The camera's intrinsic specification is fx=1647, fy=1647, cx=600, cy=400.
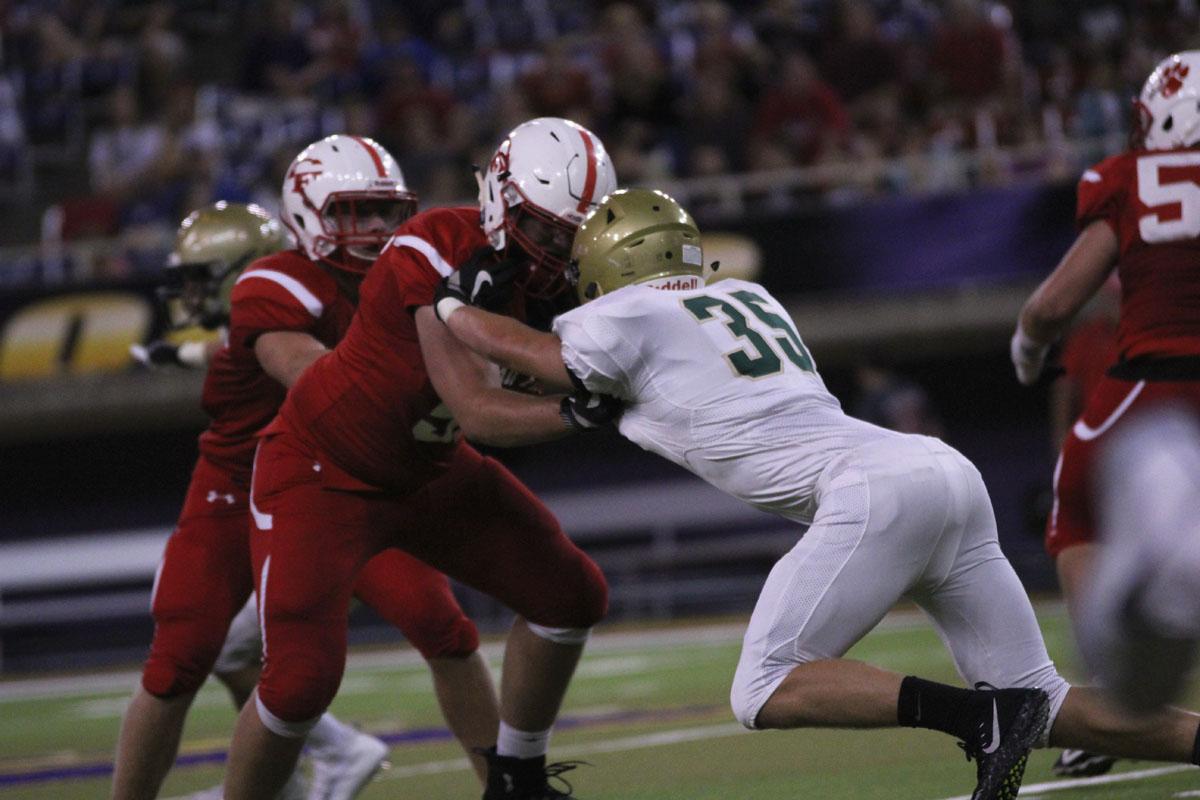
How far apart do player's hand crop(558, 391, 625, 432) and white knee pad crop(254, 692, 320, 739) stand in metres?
0.93

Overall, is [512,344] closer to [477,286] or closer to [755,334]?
[477,286]

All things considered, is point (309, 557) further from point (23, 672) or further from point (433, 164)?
point (23, 672)

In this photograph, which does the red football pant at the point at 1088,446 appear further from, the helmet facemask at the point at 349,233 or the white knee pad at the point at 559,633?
the helmet facemask at the point at 349,233

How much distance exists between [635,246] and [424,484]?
0.88 metres

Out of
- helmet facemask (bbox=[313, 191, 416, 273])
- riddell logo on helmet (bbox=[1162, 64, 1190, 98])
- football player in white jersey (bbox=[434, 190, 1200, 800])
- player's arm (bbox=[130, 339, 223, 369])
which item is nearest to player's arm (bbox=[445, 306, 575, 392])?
football player in white jersey (bbox=[434, 190, 1200, 800])

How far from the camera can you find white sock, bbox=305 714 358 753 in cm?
468

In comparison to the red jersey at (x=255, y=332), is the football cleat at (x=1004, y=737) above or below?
below

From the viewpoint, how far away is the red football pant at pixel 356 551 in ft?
12.2

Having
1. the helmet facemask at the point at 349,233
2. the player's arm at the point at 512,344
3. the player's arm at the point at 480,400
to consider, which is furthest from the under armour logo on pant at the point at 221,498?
the player's arm at the point at 512,344

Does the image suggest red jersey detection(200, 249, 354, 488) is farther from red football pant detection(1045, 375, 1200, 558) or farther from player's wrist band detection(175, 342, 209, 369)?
red football pant detection(1045, 375, 1200, 558)

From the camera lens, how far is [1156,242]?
4.11m

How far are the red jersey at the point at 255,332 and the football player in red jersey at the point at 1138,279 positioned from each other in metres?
1.82

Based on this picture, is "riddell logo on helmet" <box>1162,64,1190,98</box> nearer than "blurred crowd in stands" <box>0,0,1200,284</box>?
Yes

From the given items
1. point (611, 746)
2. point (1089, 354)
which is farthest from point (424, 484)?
point (1089, 354)
